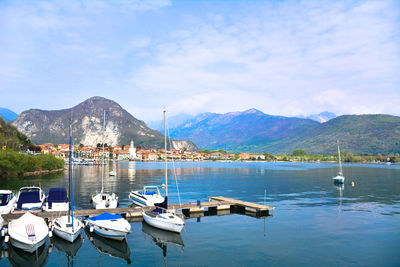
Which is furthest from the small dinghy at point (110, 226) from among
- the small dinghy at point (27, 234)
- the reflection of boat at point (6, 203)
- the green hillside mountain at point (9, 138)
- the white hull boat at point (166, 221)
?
the green hillside mountain at point (9, 138)

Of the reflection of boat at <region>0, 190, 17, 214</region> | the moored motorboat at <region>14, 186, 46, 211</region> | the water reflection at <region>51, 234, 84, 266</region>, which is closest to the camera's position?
the water reflection at <region>51, 234, 84, 266</region>

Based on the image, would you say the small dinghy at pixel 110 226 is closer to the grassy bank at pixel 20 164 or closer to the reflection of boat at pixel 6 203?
the reflection of boat at pixel 6 203

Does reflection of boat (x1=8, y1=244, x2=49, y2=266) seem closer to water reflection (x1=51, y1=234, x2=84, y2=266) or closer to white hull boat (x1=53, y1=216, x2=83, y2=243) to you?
water reflection (x1=51, y1=234, x2=84, y2=266)

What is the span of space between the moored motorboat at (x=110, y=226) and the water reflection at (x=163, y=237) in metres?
3.30

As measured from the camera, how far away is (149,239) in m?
29.9

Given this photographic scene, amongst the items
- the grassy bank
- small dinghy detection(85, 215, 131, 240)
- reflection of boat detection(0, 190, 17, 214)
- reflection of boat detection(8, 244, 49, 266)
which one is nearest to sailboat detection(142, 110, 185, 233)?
small dinghy detection(85, 215, 131, 240)

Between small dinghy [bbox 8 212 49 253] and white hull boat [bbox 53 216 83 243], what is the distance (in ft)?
5.36

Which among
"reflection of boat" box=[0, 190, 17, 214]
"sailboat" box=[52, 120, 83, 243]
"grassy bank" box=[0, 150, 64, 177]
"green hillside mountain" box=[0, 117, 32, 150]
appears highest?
"green hillside mountain" box=[0, 117, 32, 150]

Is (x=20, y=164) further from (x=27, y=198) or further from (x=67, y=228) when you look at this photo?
(x=67, y=228)

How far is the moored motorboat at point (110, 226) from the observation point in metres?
28.1

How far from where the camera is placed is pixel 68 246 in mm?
27234

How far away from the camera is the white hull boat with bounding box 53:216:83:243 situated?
26.9 meters

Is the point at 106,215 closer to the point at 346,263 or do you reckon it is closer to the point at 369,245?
the point at 346,263

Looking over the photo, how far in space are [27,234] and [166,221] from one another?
12.8 meters
